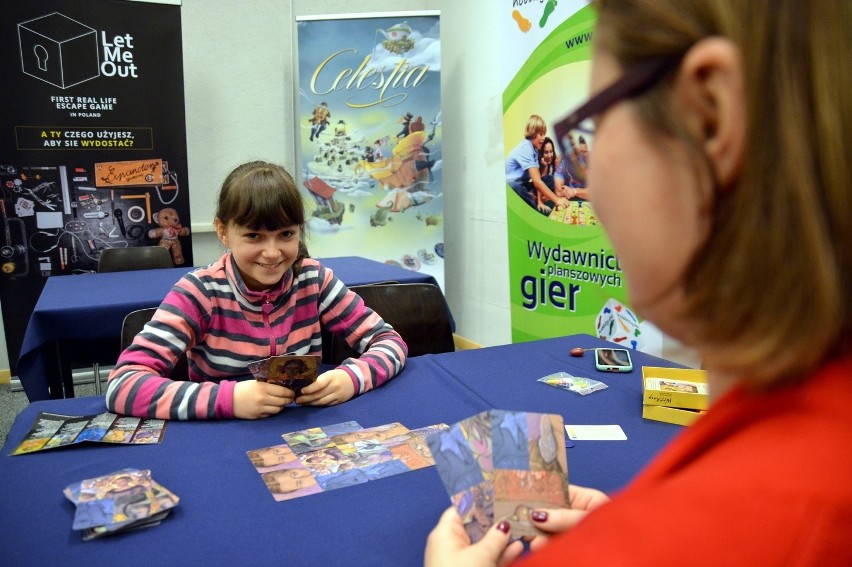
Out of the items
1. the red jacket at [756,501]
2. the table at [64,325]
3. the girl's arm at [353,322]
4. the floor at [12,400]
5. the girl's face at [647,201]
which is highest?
the girl's face at [647,201]

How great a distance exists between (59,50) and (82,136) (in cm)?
54

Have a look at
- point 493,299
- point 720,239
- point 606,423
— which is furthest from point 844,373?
point 493,299

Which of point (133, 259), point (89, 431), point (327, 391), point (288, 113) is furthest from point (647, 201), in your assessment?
point (288, 113)

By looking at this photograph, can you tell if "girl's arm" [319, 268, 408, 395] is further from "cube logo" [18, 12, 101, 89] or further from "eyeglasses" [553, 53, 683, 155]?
"cube logo" [18, 12, 101, 89]

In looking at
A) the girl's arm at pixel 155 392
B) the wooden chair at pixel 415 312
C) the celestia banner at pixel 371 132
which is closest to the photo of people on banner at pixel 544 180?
the celestia banner at pixel 371 132

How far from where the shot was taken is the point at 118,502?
1.02 metres

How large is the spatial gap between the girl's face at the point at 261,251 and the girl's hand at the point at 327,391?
43cm

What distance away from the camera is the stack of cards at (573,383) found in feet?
5.16

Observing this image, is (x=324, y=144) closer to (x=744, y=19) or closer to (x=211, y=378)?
(x=211, y=378)

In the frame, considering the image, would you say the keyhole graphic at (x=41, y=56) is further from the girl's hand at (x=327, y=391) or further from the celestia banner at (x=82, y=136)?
the girl's hand at (x=327, y=391)

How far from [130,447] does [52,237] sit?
3.49 meters

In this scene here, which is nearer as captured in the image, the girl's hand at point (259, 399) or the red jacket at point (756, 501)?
the red jacket at point (756, 501)

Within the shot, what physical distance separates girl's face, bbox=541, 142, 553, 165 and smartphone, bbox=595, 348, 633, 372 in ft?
7.09

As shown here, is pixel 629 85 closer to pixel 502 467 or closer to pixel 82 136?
pixel 502 467
